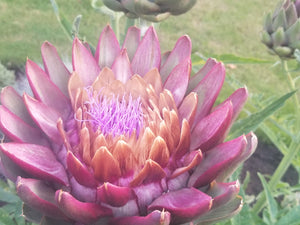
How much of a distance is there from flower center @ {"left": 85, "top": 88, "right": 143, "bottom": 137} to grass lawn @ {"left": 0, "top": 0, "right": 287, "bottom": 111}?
1.58 metres

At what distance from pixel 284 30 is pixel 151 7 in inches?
15.5

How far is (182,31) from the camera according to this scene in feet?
8.11

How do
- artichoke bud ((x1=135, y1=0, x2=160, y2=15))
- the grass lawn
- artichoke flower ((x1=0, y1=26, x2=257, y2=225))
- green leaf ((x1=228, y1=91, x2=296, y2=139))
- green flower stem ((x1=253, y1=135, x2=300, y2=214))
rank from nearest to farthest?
1. artichoke flower ((x1=0, y1=26, x2=257, y2=225))
2. green leaf ((x1=228, y1=91, x2=296, y2=139))
3. artichoke bud ((x1=135, y1=0, x2=160, y2=15))
4. green flower stem ((x1=253, y1=135, x2=300, y2=214))
5. the grass lawn

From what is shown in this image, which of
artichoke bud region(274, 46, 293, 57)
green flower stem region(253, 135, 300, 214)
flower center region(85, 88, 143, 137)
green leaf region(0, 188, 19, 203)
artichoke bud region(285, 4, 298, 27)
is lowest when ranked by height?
green flower stem region(253, 135, 300, 214)

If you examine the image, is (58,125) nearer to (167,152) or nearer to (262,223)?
(167,152)

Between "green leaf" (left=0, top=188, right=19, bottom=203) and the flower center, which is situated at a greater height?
the flower center

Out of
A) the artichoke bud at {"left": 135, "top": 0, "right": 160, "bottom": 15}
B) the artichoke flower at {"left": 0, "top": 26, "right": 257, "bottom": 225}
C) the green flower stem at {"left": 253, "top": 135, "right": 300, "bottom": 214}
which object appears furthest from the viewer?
the green flower stem at {"left": 253, "top": 135, "right": 300, "bottom": 214}

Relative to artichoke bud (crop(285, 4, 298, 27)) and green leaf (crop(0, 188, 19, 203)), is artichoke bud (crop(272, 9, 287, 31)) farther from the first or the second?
green leaf (crop(0, 188, 19, 203))

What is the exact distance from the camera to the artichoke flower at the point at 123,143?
0.49 metres

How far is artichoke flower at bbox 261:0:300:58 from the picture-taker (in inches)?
40.0

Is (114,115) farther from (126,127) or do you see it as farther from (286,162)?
(286,162)

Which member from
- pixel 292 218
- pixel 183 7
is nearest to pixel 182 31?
pixel 183 7

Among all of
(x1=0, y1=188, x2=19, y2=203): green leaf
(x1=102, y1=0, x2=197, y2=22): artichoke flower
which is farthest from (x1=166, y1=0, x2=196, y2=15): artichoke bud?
(x1=0, y1=188, x2=19, y2=203): green leaf

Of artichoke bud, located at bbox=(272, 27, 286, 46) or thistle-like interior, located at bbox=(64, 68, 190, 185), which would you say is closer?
thistle-like interior, located at bbox=(64, 68, 190, 185)
